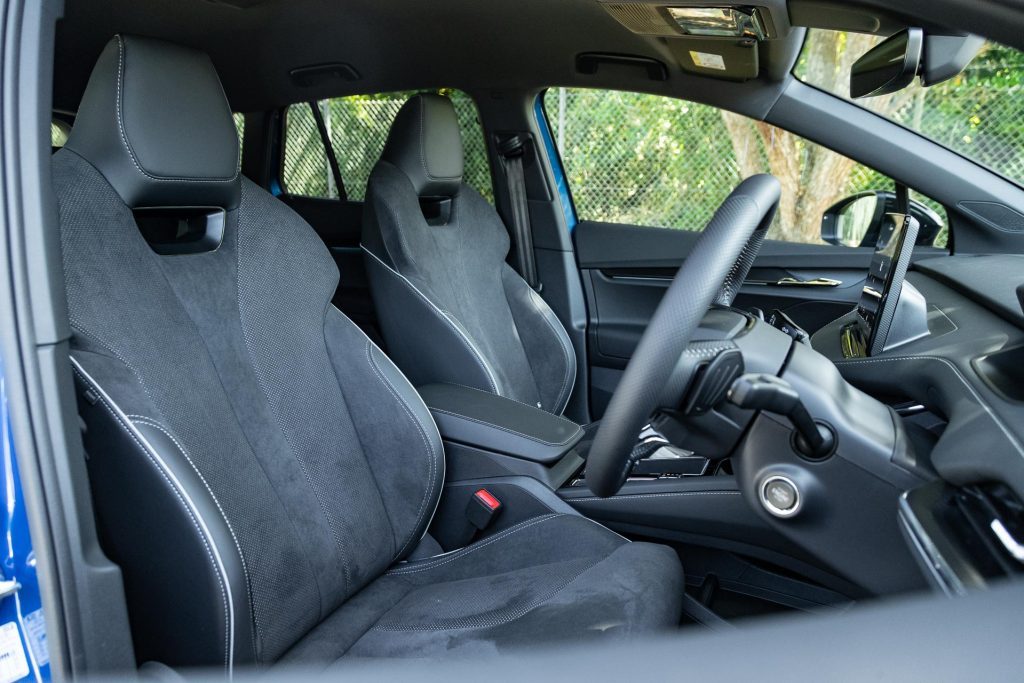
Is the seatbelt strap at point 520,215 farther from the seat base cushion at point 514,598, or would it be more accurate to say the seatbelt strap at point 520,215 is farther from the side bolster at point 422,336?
the seat base cushion at point 514,598

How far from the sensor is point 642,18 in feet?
6.38

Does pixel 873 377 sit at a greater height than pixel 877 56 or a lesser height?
lesser

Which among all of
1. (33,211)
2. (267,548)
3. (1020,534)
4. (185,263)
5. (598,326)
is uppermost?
(33,211)

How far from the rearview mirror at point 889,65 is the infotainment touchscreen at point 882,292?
0.36m

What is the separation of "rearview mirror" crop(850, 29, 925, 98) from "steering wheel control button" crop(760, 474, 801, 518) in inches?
27.0

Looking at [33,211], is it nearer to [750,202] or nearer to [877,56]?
[750,202]

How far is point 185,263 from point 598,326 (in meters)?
1.70

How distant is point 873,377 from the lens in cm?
165

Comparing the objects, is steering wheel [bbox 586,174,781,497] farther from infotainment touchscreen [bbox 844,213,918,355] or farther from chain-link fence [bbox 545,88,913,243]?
chain-link fence [bbox 545,88,913,243]

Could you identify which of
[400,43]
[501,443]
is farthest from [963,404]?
[400,43]

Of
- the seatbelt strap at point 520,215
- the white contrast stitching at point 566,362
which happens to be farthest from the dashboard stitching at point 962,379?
the seatbelt strap at point 520,215

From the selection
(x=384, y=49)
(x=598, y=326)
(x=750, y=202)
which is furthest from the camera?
(x=598, y=326)

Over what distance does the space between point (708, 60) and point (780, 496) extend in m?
1.37

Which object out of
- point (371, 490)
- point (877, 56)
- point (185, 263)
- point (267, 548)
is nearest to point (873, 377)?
point (877, 56)
